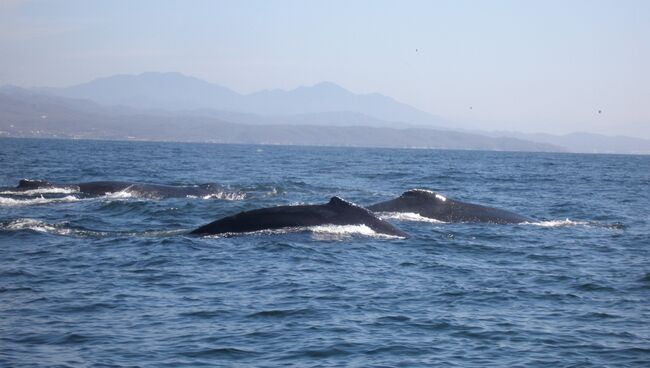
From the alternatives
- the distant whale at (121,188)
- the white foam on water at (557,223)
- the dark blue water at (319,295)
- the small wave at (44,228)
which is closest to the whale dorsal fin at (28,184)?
the distant whale at (121,188)

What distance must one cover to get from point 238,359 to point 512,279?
700 centimetres

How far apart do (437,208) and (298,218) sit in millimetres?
6246

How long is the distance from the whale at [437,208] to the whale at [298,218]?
443cm

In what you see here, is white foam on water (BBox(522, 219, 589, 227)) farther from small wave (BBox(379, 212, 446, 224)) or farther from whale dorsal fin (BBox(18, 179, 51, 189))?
whale dorsal fin (BBox(18, 179, 51, 189))

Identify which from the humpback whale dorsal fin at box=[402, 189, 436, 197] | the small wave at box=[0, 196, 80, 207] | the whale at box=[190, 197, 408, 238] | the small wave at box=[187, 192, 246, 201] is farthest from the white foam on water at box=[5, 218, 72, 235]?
the small wave at box=[187, 192, 246, 201]

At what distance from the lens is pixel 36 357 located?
10.3 m

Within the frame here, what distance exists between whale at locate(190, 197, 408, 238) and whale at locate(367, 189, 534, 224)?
443 cm

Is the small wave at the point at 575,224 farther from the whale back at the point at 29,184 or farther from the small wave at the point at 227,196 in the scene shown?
the whale back at the point at 29,184

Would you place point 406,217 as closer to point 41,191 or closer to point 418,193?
point 418,193

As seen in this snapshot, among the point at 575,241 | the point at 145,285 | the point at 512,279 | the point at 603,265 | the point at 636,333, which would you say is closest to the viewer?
the point at 636,333

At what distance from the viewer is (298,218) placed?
19.2 meters

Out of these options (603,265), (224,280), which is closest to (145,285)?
(224,280)

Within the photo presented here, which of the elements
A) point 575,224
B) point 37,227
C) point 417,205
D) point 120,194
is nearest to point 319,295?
point 37,227

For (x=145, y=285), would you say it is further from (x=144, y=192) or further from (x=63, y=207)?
(x=144, y=192)
